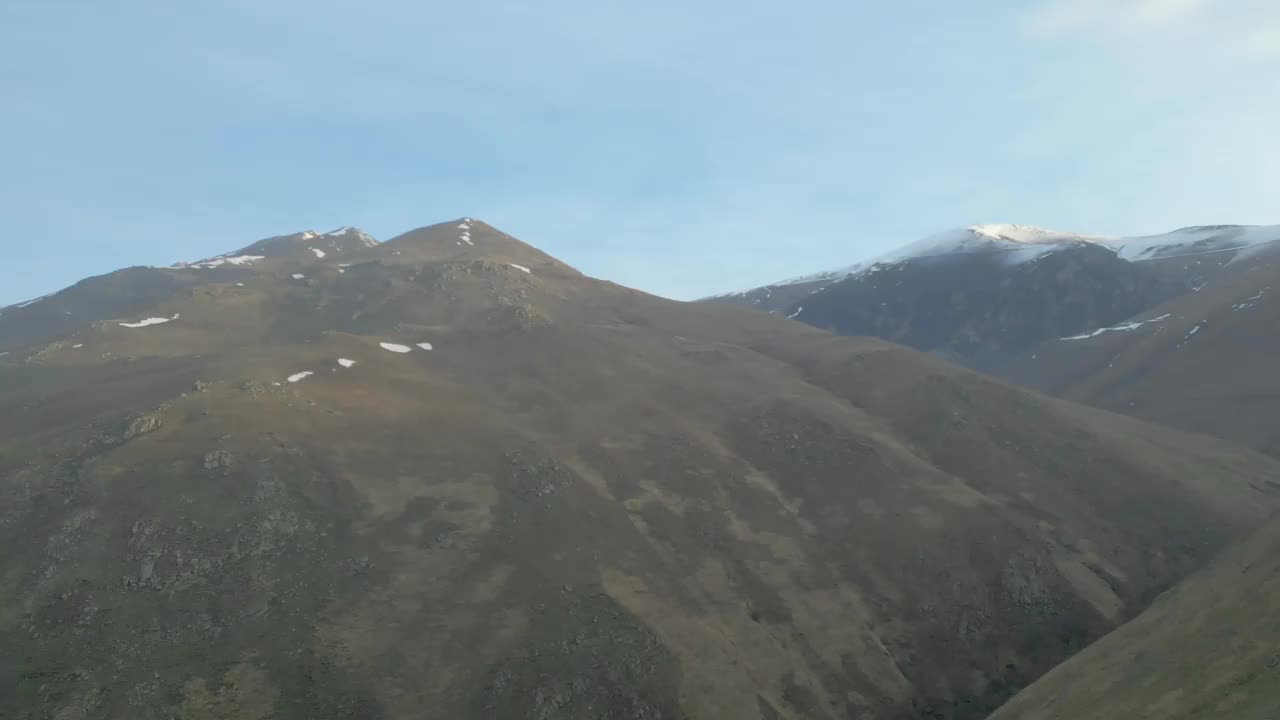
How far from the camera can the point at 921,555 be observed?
2852 inches

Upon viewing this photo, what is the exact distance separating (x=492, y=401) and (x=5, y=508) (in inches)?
1820

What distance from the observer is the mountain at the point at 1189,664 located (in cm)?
3266

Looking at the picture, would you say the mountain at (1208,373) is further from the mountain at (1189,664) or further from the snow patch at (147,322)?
the snow patch at (147,322)

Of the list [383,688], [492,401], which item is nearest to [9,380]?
[492,401]

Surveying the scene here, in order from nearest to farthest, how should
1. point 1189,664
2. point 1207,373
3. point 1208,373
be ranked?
point 1189,664 → point 1208,373 → point 1207,373

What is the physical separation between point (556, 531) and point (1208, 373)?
144m

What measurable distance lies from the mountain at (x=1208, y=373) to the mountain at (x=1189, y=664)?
292 ft

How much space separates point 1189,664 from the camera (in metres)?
37.9

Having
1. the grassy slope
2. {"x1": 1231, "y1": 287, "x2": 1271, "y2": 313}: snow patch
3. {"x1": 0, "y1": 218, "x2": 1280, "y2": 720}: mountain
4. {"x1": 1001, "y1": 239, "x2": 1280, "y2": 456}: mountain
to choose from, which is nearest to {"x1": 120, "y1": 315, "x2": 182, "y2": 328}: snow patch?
{"x1": 0, "y1": 218, "x2": 1280, "y2": 720}: mountain

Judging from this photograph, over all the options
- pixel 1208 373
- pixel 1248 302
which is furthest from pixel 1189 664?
pixel 1248 302

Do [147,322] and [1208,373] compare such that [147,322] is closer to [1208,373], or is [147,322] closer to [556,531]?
[556,531]

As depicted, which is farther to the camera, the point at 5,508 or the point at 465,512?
the point at 465,512

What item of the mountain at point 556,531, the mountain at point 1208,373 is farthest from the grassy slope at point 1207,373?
the mountain at point 556,531

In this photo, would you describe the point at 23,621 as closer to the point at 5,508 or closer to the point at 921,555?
the point at 5,508
